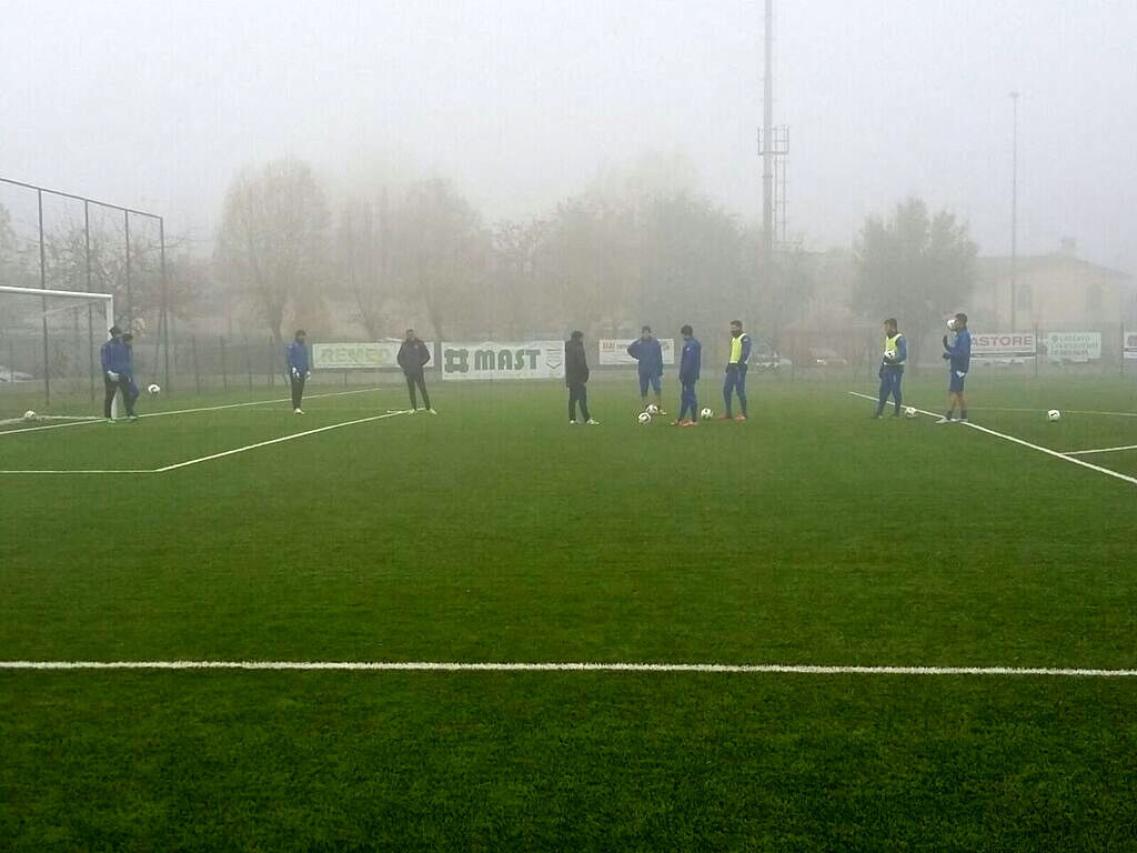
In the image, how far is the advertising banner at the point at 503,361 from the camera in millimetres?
49531

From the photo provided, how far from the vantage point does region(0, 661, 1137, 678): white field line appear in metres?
5.41

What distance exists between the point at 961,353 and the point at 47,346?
2194 cm

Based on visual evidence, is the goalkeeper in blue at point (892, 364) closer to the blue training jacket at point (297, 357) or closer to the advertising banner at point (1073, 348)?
the blue training jacket at point (297, 357)

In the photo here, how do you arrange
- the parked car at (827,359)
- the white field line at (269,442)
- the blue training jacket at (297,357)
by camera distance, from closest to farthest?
the white field line at (269,442) < the blue training jacket at (297,357) < the parked car at (827,359)

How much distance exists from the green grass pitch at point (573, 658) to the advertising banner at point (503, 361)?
36.7 m

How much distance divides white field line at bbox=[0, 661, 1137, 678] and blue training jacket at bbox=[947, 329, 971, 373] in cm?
1611

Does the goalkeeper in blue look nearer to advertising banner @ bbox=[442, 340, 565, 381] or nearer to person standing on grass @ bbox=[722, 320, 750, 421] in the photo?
person standing on grass @ bbox=[722, 320, 750, 421]

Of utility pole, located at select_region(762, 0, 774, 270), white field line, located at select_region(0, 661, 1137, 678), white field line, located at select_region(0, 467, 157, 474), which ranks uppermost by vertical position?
utility pole, located at select_region(762, 0, 774, 270)

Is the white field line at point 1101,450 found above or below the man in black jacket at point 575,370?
below

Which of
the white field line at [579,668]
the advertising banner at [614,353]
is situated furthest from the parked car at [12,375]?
the advertising banner at [614,353]

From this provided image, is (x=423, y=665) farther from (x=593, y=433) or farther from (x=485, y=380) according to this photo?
(x=485, y=380)

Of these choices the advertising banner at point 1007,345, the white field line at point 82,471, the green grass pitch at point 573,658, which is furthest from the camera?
the advertising banner at point 1007,345

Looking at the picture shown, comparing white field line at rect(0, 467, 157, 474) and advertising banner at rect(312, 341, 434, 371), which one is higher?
advertising banner at rect(312, 341, 434, 371)

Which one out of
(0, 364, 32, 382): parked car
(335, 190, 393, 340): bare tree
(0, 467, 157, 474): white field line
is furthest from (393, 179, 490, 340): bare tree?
(0, 467, 157, 474): white field line
